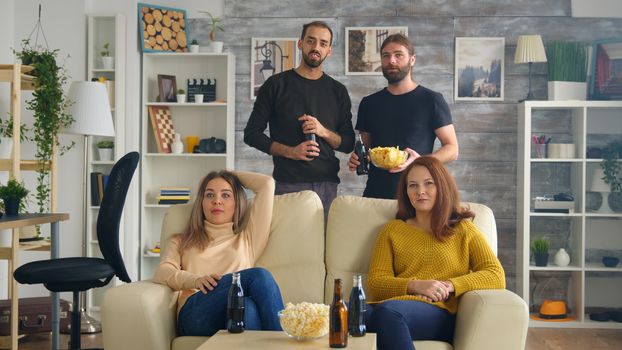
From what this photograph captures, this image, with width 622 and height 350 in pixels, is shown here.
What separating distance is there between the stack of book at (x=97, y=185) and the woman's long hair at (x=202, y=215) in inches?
102

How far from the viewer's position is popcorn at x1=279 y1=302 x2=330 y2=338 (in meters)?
2.91

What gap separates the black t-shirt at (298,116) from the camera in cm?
445

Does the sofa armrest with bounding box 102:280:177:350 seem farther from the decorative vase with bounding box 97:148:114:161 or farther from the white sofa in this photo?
the decorative vase with bounding box 97:148:114:161

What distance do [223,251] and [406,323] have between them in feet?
2.92

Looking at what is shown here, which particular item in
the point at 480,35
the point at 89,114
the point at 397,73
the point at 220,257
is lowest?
the point at 220,257

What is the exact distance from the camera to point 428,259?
363cm

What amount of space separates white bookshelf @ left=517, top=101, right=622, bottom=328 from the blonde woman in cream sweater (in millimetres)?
2913

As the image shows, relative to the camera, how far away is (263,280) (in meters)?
3.45

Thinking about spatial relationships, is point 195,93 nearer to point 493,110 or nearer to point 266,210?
point 493,110

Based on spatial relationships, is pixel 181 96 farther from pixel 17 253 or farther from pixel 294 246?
pixel 294 246

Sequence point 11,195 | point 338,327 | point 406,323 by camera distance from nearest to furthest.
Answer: point 338,327 < point 406,323 < point 11,195

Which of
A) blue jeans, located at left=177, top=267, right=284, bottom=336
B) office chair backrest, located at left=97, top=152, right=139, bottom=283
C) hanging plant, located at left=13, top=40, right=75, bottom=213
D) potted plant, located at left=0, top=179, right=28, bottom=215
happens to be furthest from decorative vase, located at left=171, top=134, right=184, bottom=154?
blue jeans, located at left=177, top=267, right=284, bottom=336

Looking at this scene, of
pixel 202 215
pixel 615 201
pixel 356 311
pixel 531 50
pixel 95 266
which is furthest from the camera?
pixel 615 201

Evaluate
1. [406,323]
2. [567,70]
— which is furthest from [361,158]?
[567,70]
